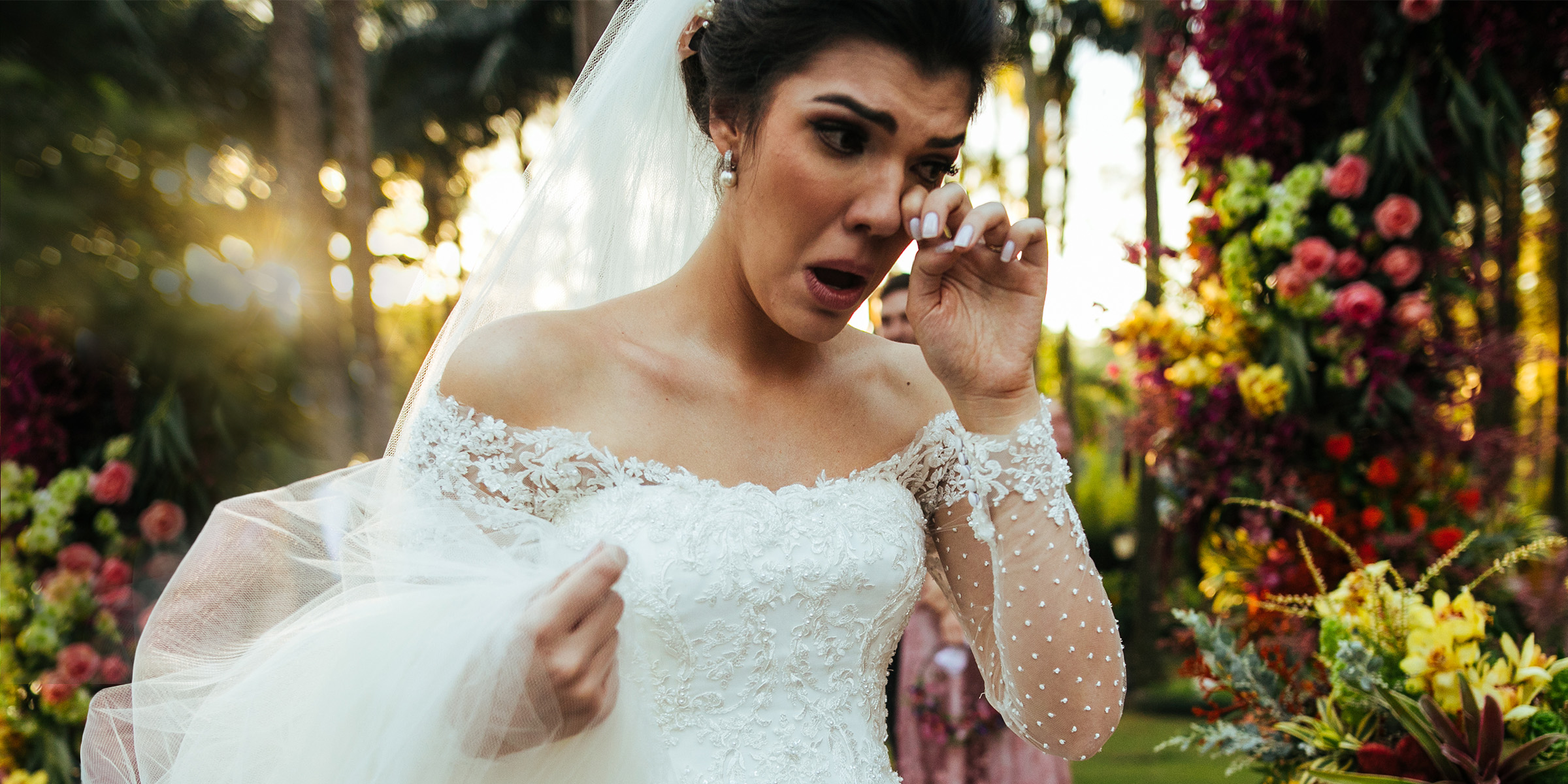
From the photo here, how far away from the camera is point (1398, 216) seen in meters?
2.96

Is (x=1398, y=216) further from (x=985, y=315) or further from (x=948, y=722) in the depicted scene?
(x=948, y=722)

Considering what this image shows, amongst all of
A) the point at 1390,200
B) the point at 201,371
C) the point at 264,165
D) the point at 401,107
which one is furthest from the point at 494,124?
the point at 1390,200

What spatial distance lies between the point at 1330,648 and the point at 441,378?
1887 millimetres

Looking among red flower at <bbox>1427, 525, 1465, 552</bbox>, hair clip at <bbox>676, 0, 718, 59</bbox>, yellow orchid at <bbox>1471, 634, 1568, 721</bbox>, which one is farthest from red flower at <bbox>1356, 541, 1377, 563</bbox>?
hair clip at <bbox>676, 0, 718, 59</bbox>

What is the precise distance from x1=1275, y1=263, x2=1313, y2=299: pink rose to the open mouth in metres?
2.03

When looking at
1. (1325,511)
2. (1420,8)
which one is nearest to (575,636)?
(1325,511)

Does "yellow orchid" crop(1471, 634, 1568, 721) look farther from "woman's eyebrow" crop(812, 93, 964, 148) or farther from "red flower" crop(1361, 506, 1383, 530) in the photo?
"woman's eyebrow" crop(812, 93, 964, 148)

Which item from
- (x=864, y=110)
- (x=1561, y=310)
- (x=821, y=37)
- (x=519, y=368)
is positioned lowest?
(x=519, y=368)

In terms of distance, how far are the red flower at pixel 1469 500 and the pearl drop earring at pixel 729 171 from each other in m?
2.60

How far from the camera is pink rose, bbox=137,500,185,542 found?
3.55m

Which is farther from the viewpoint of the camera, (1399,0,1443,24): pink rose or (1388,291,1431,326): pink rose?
(1388,291,1431,326): pink rose

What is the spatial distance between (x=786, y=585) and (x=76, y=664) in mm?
3156

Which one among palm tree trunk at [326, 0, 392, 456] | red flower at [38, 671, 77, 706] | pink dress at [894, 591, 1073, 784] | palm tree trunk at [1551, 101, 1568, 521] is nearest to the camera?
red flower at [38, 671, 77, 706]

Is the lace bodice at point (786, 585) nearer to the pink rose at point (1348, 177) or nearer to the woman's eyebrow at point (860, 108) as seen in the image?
the woman's eyebrow at point (860, 108)
